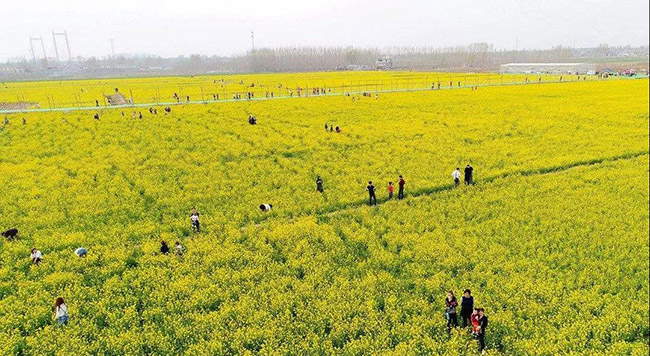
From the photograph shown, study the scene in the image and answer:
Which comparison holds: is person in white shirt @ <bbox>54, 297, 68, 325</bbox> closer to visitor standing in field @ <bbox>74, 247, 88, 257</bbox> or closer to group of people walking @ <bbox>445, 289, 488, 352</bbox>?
visitor standing in field @ <bbox>74, 247, 88, 257</bbox>

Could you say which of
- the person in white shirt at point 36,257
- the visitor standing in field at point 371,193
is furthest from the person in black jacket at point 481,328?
the person in white shirt at point 36,257

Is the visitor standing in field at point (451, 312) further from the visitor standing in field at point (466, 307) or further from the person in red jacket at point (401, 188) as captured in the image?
the person in red jacket at point (401, 188)

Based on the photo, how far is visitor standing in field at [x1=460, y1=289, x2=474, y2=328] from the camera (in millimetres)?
11703

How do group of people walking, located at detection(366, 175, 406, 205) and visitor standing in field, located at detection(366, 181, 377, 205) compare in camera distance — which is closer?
visitor standing in field, located at detection(366, 181, 377, 205)

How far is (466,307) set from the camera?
465 inches

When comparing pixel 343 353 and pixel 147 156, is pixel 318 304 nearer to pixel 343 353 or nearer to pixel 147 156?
pixel 343 353

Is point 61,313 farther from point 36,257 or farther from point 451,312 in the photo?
Result: point 451,312

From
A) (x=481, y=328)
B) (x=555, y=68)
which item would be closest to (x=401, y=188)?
(x=481, y=328)

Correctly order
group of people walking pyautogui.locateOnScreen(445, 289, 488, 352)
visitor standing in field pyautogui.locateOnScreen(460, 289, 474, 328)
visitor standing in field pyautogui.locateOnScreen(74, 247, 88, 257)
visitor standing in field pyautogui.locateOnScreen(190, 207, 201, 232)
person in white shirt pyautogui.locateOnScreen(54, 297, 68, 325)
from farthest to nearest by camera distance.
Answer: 1. visitor standing in field pyautogui.locateOnScreen(190, 207, 201, 232)
2. visitor standing in field pyautogui.locateOnScreen(74, 247, 88, 257)
3. person in white shirt pyautogui.locateOnScreen(54, 297, 68, 325)
4. visitor standing in field pyautogui.locateOnScreen(460, 289, 474, 328)
5. group of people walking pyautogui.locateOnScreen(445, 289, 488, 352)

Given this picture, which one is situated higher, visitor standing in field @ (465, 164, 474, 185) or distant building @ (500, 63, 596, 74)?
distant building @ (500, 63, 596, 74)

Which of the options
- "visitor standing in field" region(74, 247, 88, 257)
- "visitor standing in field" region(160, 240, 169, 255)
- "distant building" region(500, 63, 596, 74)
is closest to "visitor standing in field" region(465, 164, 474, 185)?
"visitor standing in field" region(160, 240, 169, 255)

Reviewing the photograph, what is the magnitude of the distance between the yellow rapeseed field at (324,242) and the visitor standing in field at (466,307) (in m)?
0.70

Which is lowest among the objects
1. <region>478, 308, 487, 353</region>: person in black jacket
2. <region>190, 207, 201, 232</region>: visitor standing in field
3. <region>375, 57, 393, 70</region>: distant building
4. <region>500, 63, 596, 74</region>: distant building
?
<region>478, 308, 487, 353</region>: person in black jacket

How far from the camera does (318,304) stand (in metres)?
13.1
